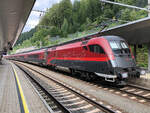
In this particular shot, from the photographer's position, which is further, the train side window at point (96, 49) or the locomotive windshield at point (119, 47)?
the train side window at point (96, 49)

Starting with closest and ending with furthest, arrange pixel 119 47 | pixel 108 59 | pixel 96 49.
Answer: pixel 108 59, pixel 119 47, pixel 96 49

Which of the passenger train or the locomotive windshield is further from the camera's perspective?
the locomotive windshield

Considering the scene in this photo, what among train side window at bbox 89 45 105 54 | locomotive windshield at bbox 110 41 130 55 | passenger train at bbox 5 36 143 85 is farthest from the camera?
train side window at bbox 89 45 105 54

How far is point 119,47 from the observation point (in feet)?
33.6

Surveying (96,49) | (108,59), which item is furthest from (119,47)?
(96,49)

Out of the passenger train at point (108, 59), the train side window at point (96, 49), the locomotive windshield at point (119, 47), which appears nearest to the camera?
the passenger train at point (108, 59)

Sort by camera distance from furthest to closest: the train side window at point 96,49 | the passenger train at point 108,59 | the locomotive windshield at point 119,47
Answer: the train side window at point 96,49 → the locomotive windshield at point 119,47 → the passenger train at point 108,59

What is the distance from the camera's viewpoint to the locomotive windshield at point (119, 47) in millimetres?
10031

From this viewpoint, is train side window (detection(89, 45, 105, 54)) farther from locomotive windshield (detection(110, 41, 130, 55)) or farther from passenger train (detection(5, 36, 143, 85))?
locomotive windshield (detection(110, 41, 130, 55))

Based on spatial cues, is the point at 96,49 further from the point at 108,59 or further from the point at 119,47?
the point at 119,47

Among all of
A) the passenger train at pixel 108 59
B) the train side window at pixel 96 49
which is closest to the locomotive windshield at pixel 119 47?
the passenger train at pixel 108 59

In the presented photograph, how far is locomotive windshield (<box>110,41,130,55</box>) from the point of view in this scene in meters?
10.0

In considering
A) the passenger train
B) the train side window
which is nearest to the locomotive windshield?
the passenger train

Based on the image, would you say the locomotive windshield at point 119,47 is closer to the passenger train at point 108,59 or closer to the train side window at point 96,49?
the passenger train at point 108,59
